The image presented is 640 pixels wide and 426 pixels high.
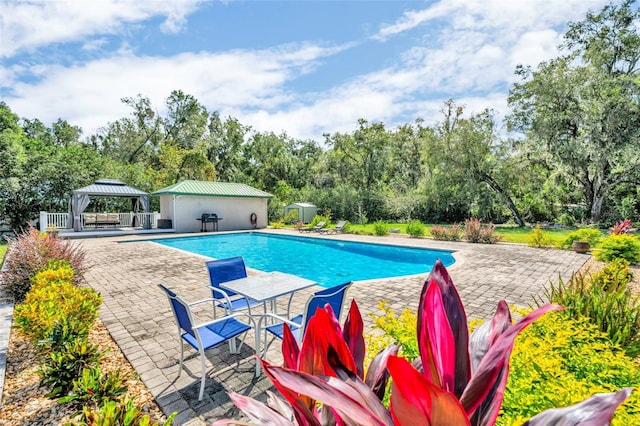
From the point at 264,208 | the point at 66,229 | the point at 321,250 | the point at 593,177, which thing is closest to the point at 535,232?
the point at 321,250

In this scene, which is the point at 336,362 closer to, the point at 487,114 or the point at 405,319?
the point at 405,319

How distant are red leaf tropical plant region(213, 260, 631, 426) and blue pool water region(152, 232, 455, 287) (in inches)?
304

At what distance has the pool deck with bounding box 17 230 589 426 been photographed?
9.37 ft

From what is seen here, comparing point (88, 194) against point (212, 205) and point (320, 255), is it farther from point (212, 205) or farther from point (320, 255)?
point (320, 255)

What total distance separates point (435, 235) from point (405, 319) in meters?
13.1

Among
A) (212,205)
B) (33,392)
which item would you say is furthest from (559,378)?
(212,205)

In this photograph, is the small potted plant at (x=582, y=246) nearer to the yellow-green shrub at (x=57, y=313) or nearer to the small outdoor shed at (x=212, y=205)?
the yellow-green shrub at (x=57, y=313)

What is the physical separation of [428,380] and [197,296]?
5914mm

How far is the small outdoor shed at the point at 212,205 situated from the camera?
1794cm

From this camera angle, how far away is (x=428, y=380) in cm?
49

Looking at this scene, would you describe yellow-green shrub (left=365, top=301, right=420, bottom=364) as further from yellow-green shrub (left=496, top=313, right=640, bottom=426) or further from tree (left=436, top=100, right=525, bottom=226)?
tree (left=436, top=100, right=525, bottom=226)

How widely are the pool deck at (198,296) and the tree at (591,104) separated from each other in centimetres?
962

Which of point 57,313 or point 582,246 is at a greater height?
point 57,313

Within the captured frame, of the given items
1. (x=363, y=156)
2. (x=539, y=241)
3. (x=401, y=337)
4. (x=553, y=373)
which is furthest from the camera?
(x=363, y=156)
